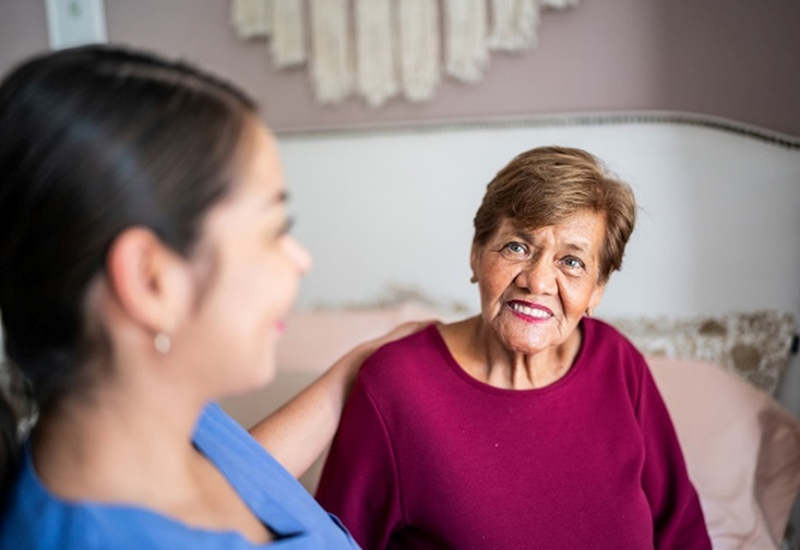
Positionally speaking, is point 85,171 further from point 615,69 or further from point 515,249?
point 615,69

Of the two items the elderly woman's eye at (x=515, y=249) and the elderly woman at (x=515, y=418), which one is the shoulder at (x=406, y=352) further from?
the elderly woman's eye at (x=515, y=249)

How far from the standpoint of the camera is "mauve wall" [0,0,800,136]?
76.5 inches

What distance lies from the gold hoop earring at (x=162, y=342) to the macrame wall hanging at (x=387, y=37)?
1.65 meters

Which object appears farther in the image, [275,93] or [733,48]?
[275,93]

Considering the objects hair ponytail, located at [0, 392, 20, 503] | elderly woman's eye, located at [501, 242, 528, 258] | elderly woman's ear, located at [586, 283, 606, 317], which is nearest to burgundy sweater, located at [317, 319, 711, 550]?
elderly woman's ear, located at [586, 283, 606, 317]

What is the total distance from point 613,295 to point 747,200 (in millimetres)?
407

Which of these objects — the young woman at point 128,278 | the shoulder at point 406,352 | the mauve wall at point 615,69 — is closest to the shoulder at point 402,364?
the shoulder at point 406,352

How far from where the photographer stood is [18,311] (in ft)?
2.22

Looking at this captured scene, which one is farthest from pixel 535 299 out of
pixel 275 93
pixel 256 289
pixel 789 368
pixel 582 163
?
pixel 275 93

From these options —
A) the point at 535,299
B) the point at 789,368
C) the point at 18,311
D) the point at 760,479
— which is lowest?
the point at 760,479

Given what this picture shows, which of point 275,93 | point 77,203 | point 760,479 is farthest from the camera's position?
point 275,93

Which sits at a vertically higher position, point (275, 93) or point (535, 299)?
point (275, 93)

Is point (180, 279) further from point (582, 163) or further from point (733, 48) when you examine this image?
point (733, 48)

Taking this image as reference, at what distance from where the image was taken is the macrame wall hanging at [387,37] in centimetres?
210
